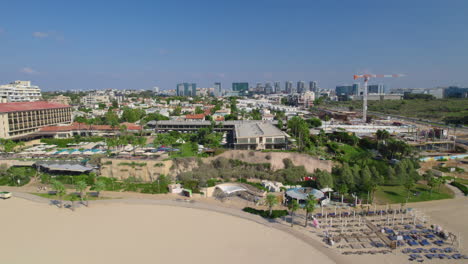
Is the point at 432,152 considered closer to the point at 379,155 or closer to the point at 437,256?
the point at 379,155

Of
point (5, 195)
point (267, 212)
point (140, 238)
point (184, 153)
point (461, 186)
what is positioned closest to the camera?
point (140, 238)

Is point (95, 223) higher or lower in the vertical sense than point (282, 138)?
lower

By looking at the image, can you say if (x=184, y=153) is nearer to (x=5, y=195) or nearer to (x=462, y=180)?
(x=5, y=195)

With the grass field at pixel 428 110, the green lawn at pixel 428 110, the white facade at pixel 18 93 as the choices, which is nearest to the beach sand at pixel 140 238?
the white facade at pixel 18 93

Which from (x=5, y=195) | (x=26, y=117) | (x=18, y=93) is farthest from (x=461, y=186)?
(x=18, y=93)

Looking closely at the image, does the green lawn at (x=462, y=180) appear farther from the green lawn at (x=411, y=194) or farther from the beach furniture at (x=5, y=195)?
the beach furniture at (x=5, y=195)

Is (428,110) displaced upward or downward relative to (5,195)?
upward

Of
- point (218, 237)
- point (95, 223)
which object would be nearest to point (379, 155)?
point (218, 237)
